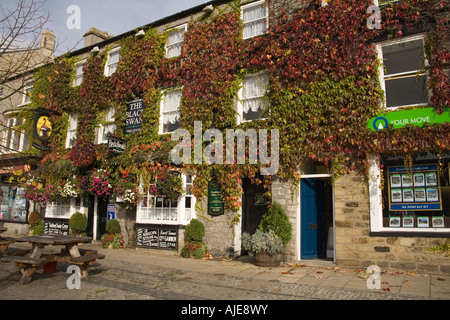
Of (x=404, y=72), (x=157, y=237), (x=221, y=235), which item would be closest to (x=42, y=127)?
(x=157, y=237)

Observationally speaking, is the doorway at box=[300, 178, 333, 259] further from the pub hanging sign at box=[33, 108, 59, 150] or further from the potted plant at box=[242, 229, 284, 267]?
the pub hanging sign at box=[33, 108, 59, 150]

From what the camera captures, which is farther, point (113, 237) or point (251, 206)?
point (113, 237)

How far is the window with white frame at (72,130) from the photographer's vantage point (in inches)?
618

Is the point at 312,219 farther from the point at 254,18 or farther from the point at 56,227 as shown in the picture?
the point at 56,227

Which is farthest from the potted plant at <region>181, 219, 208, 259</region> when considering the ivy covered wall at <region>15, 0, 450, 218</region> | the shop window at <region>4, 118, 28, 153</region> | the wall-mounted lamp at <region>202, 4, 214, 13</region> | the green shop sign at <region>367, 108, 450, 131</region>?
the shop window at <region>4, 118, 28, 153</region>

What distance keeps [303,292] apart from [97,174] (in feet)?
31.4

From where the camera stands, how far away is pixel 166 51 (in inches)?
525

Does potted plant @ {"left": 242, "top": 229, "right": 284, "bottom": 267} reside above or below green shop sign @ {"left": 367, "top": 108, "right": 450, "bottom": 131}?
below

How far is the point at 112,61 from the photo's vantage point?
15023 mm

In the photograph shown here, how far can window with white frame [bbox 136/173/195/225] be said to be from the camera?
11.4m

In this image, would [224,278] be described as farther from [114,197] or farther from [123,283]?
[114,197]

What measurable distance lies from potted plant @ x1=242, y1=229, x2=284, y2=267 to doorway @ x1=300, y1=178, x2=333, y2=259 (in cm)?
95

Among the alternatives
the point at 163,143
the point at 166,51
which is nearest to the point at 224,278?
the point at 163,143

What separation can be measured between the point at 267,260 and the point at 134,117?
764 centimetres
